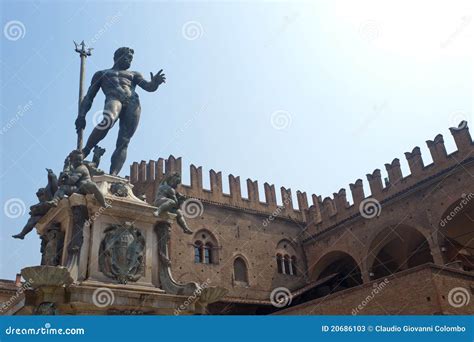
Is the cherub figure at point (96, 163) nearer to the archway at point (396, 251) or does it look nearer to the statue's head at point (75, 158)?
the statue's head at point (75, 158)

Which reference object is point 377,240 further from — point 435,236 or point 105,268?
point 105,268

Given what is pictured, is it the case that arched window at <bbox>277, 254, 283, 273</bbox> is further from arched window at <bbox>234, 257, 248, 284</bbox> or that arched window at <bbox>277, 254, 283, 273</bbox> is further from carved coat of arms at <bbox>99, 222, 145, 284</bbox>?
carved coat of arms at <bbox>99, 222, 145, 284</bbox>

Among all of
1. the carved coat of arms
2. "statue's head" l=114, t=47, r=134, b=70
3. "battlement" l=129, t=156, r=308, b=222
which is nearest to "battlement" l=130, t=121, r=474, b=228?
"battlement" l=129, t=156, r=308, b=222

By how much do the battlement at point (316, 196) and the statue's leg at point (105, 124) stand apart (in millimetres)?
15705

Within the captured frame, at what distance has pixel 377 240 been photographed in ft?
70.4

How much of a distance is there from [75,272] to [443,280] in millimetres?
12321

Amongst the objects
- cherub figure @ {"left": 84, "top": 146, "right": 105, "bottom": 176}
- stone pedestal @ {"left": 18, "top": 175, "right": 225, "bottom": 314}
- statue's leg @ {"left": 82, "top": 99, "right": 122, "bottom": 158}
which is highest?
statue's leg @ {"left": 82, "top": 99, "right": 122, "bottom": 158}

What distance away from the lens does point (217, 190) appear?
23.5m

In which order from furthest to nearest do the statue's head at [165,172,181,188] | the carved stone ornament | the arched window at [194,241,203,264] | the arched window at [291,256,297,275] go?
the arched window at [291,256,297,275] < the arched window at [194,241,203,264] < the statue's head at [165,172,181,188] < the carved stone ornament

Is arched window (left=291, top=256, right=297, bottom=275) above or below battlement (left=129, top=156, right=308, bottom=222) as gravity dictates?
below

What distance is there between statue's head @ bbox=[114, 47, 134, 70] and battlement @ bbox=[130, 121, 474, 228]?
1544 cm

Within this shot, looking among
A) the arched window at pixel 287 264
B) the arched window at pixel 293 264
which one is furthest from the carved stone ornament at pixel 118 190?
the arched window at pixel 293 264

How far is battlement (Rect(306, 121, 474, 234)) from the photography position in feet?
62.2

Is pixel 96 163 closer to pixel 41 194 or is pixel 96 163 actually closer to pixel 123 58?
pixel 41 194
